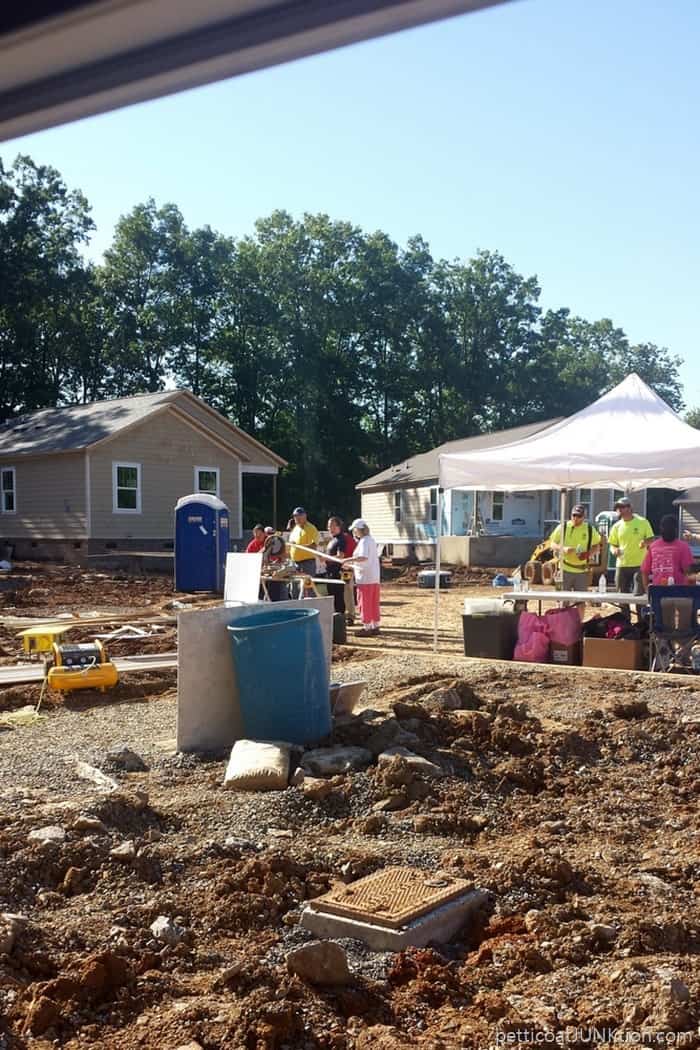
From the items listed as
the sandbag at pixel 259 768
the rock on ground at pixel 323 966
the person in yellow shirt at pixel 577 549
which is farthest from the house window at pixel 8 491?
the rock on ground at pixel 323 966

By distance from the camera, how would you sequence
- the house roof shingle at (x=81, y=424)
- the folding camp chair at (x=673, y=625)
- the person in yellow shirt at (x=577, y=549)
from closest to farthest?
the folding camp chair at (x=673, y=625)
the person in yellow shirt at (x=577, y=549)
the house roof shingle at (x=81, y=424)

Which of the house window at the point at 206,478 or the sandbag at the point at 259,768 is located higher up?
the house window at the point at 206,478

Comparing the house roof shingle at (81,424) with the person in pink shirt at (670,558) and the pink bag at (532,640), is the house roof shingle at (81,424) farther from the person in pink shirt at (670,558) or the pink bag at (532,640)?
the person in pink shirt at (670,558)

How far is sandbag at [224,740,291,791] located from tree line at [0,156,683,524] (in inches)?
1770

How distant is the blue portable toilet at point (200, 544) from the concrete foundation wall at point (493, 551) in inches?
502

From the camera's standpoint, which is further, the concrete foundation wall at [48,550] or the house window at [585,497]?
the house window at [585,497]

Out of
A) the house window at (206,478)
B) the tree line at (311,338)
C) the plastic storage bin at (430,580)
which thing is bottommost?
the plastic storage bin at (430,580)

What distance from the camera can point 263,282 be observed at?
59688 mm

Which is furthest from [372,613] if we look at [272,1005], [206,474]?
[206,474]

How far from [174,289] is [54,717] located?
172ft

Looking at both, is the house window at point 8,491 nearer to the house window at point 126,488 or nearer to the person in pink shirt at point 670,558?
the house window at point 126,488

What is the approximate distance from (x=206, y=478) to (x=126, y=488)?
3.05 meters

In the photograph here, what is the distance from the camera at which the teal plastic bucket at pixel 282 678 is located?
7316 millimetres

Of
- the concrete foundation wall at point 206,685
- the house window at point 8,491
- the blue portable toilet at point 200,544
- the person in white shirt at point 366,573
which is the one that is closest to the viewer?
the concrete foundation wall at point 206,685
